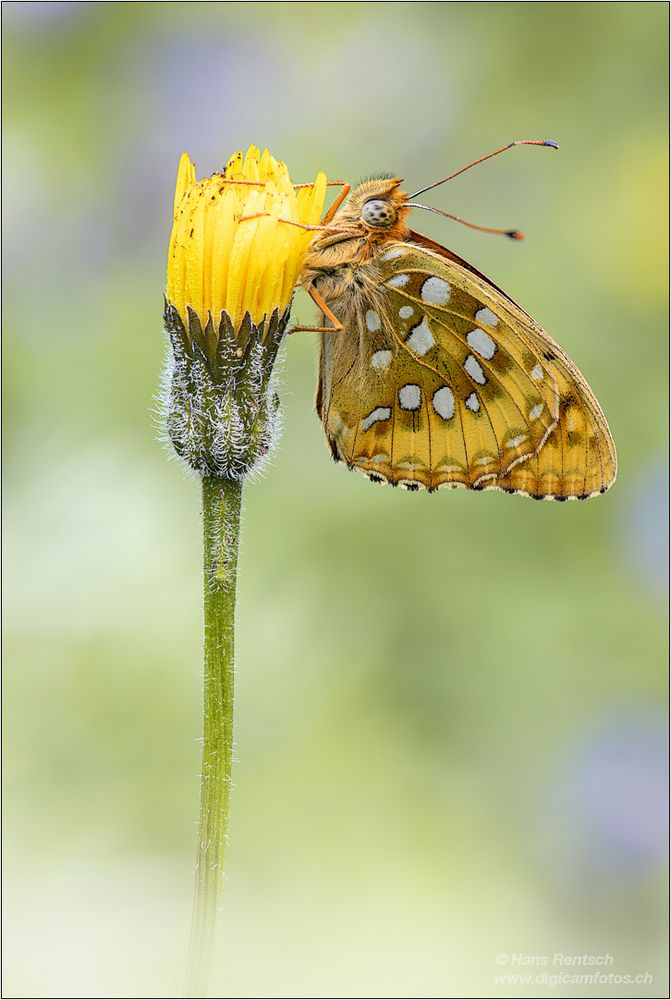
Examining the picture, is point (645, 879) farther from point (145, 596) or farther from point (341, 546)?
point (145, 596)

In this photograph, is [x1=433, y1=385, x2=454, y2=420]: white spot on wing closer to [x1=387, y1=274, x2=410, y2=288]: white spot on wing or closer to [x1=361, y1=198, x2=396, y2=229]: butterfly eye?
[x1=387, y1=274, x2=410, y2=288]: white spot on wing

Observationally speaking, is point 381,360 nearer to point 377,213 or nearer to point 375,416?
point 375,416

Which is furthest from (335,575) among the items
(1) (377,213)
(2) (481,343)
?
(1) (377,213)

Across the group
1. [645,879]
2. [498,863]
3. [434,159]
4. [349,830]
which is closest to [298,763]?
[349,830]

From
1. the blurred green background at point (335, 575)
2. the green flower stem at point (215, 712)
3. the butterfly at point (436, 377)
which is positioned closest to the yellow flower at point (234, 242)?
the green flower stem at point (215, 712)

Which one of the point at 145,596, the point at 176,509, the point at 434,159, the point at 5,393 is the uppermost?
the point at 434,159

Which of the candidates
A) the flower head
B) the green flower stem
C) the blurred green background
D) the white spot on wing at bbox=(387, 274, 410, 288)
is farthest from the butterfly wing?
the blurred green background
